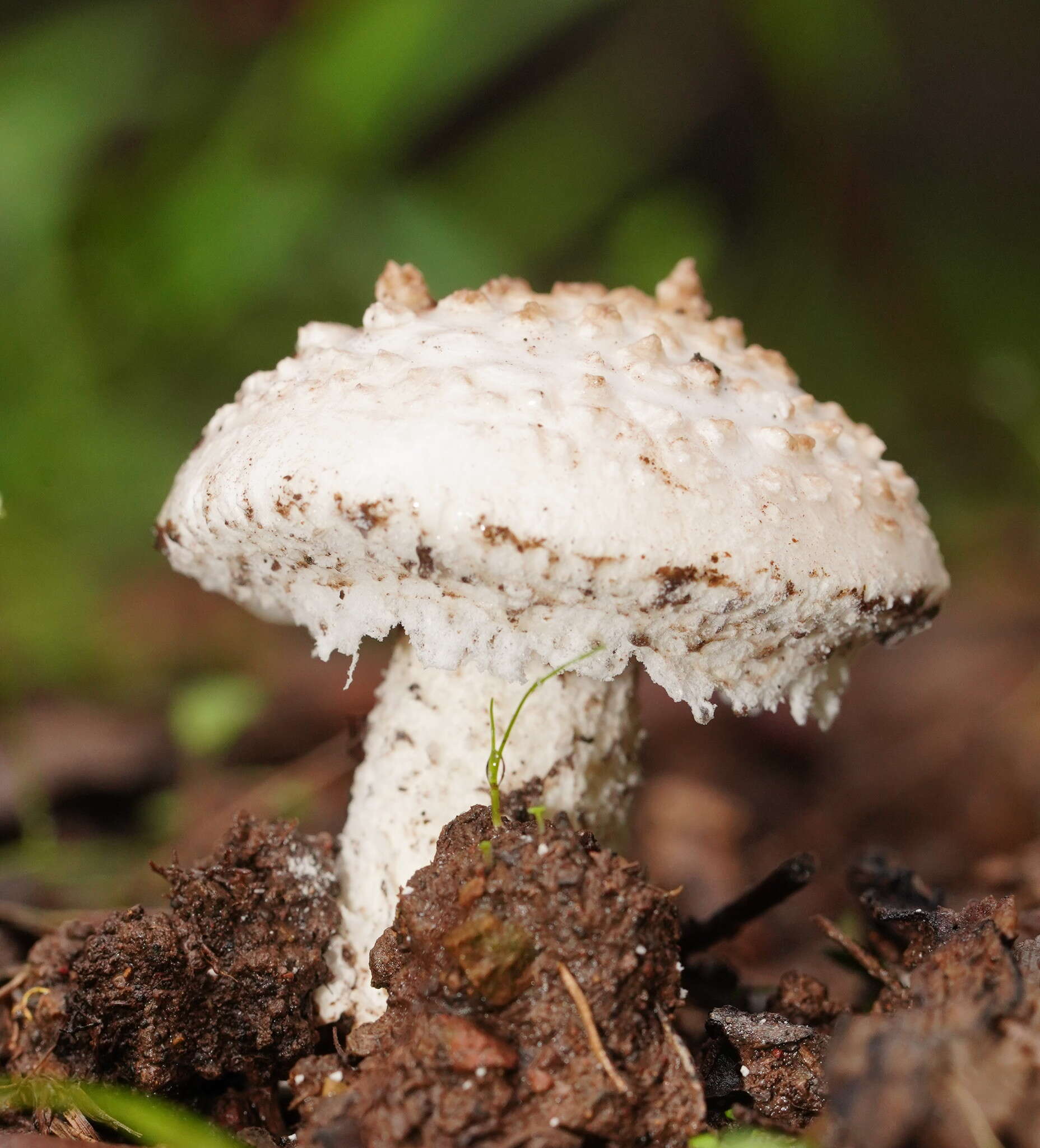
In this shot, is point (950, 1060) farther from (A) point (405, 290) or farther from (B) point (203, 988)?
(A) point (405, 290)

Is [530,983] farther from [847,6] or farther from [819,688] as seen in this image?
[847,6]

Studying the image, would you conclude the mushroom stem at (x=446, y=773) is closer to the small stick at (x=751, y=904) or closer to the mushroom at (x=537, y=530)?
the mushroom at (x=537, y=530)

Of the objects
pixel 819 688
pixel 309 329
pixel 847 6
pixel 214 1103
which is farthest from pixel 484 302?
pixel 847 6

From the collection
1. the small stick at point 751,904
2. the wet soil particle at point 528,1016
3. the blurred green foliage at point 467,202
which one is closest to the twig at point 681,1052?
the wet soil particle at point 528,1016

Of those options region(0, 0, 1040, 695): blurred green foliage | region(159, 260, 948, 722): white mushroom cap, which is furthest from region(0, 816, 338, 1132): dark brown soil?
region(0, 0, 1040, 695): blurred green foliage

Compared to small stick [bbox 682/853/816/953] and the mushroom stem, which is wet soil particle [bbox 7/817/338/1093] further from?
small stick [bbox 682/853/816/953]

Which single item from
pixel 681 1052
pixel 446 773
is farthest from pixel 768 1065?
pixel 446 773
